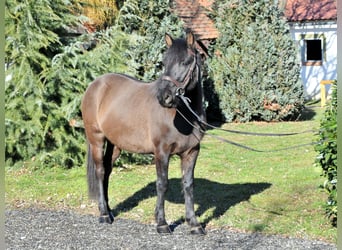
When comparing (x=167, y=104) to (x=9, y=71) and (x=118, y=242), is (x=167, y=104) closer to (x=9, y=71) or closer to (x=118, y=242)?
(x=118, y=242)

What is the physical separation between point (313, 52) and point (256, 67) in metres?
9.56

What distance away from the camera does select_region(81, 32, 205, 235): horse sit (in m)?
6.05

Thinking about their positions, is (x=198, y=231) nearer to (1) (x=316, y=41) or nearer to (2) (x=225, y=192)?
(2) (x=225, y=192)

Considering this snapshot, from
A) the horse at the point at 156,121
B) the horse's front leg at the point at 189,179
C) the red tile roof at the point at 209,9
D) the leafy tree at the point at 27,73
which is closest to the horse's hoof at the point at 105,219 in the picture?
the horse at the point at 156,121

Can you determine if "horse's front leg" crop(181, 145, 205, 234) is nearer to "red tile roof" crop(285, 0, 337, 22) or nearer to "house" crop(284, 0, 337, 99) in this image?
"house" crop(284, 0, 337, 99)

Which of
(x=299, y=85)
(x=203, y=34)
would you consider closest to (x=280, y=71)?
(x=299, y=85)

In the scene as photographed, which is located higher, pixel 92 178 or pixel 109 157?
pixel 109 157

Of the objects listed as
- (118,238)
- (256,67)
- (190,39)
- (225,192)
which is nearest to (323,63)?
(256,67)

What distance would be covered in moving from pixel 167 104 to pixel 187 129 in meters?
0.73

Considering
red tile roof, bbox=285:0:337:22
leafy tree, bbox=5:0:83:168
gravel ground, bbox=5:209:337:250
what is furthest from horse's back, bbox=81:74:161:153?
red tile roof, bbox=285:0:337:22

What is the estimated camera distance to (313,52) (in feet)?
85.6

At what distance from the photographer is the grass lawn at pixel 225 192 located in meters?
7.01

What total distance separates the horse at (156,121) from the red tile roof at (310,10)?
19319mm

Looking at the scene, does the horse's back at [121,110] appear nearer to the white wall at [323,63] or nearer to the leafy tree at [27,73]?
the leafy tree at [27,73]
